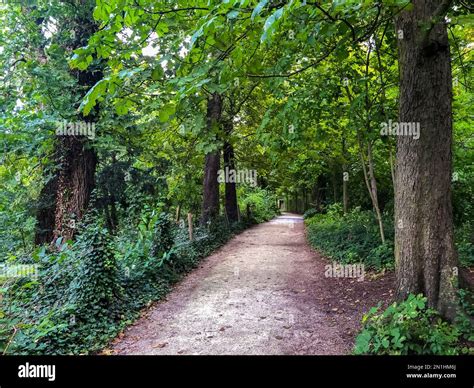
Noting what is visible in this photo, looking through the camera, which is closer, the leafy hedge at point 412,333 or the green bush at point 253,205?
the leafy hedge at point 412,333

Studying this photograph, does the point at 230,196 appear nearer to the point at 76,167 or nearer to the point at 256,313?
the point at 76,167

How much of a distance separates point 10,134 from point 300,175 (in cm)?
1815

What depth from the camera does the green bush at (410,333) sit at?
3510mm

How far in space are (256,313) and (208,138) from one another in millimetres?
3026

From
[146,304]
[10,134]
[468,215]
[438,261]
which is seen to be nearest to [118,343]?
[146,304]

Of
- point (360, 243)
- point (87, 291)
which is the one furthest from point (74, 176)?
point (360, 243)

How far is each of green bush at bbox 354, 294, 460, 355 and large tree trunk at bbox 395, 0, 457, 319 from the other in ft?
0.83

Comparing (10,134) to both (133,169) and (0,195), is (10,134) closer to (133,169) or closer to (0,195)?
(0,195)

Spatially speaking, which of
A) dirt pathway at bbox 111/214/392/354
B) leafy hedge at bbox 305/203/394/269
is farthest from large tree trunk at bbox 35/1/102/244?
leafy hedge at bbox 305/203/394/269

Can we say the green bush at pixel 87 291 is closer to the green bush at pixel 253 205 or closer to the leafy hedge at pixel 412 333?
the leafy hedge at pixel 412 333

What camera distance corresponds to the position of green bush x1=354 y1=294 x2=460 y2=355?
3510 millimetres

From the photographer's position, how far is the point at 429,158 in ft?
13.7

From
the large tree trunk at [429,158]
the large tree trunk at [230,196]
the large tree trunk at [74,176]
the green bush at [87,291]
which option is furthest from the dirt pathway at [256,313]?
the large tree trunk at [230,196]

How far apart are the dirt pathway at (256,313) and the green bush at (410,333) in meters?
0.56
